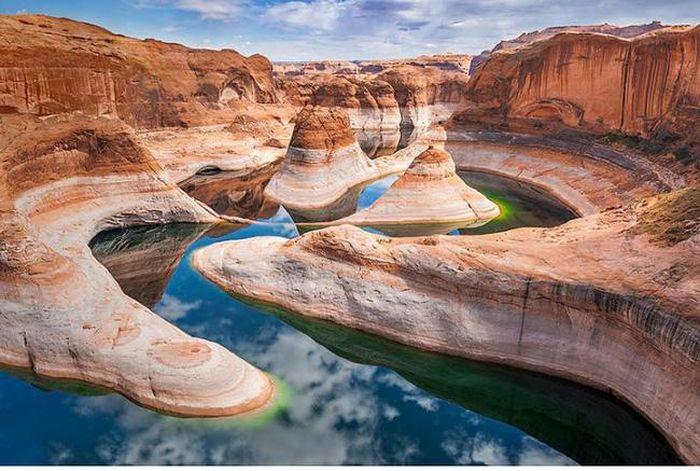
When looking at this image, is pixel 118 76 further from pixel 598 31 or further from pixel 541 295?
pixel 598 31

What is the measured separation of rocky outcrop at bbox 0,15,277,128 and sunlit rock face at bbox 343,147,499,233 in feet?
67.7

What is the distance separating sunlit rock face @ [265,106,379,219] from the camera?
29.5 m

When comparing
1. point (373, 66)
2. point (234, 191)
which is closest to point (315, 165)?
point (234, 191)

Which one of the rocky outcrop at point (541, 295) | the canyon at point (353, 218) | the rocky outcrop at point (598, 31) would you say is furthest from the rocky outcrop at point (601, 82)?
the rocky outcrop at point (598, 31)

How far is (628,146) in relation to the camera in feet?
98.2

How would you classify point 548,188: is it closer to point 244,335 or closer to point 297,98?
point 244,335

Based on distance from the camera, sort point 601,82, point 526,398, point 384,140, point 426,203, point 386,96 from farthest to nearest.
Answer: point 386,96 → point 384,140 → point 601,82 → point 426,203 → point 526,398

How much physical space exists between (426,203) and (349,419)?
1556 cm

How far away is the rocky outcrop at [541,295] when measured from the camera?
10.5m

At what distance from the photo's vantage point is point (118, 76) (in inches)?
1501

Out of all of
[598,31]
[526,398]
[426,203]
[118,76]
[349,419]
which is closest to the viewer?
[349,419]

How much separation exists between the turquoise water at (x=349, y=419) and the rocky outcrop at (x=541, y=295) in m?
0.60

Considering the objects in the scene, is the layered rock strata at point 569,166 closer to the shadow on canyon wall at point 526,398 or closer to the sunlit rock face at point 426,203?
the sunlit rock face at point 426,203

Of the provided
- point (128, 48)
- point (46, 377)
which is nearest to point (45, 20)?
point (128, 48)
